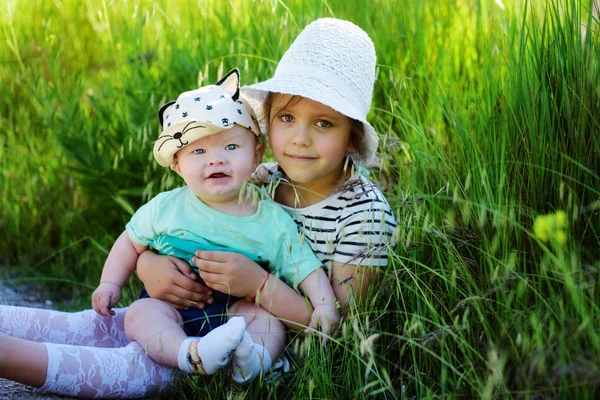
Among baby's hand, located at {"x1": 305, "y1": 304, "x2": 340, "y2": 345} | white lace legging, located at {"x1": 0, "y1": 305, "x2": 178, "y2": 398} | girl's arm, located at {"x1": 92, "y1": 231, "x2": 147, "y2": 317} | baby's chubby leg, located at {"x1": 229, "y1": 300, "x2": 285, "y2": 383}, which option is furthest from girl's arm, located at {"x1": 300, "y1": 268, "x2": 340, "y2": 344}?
girl's arm, located at {"x1": 92, "y1": 231, "x2": 147, "y2": 317}

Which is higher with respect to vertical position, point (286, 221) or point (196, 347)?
point (286, 221)

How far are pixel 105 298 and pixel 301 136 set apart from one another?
2.76ft

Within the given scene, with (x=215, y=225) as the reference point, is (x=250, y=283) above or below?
below

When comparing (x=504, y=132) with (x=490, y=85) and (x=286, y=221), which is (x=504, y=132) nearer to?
(x=490, y=85)

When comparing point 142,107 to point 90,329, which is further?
point 142,107

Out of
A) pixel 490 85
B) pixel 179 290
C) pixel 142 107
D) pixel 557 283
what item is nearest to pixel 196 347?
pixel 179 290

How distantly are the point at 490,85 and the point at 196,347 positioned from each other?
1.30 m

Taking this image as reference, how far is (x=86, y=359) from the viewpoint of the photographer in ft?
7.45

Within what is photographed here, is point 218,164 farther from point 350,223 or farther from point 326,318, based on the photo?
point 326,318

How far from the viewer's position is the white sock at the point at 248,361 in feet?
7.15

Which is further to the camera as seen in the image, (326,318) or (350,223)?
(350,223)

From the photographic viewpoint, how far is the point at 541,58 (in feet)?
7.50

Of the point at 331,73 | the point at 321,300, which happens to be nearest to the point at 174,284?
the point at 321,300

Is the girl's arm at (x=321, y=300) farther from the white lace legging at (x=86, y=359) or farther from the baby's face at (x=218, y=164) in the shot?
the white lace legging at (x=86, y=359)
